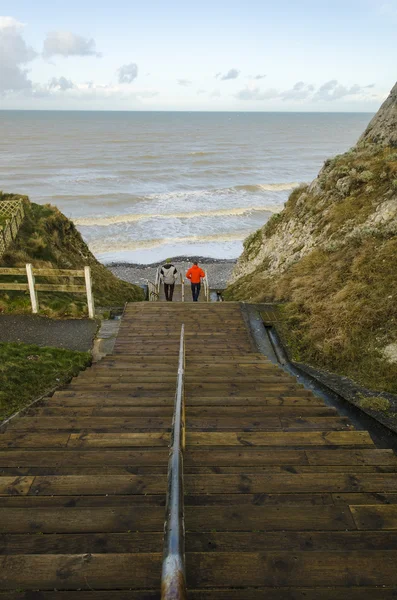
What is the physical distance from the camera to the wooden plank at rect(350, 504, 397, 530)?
2.63 meters

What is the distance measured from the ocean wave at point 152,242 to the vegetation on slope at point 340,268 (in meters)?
13.5

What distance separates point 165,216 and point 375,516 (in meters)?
37.2

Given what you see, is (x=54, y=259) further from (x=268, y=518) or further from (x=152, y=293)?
(x=268, y=518)

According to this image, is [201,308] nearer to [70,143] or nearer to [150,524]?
[150,524]

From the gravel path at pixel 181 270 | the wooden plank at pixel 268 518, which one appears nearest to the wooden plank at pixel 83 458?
the wooden plank at pixel 268 518

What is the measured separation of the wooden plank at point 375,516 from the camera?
2631mm

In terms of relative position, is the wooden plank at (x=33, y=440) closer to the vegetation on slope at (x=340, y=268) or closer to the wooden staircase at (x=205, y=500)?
the wooden staircase at (x=205, y=500)

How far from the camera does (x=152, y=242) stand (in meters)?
32.5

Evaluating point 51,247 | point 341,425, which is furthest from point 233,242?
point 341,425

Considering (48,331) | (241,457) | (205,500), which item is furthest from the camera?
(48,331)

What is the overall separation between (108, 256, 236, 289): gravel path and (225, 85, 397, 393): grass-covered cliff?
5289 millimetres

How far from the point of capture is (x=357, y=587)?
2111mm

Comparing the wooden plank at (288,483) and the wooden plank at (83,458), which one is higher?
the wooden plank at (288,483)

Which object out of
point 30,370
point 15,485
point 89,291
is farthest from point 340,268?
point 15,485
